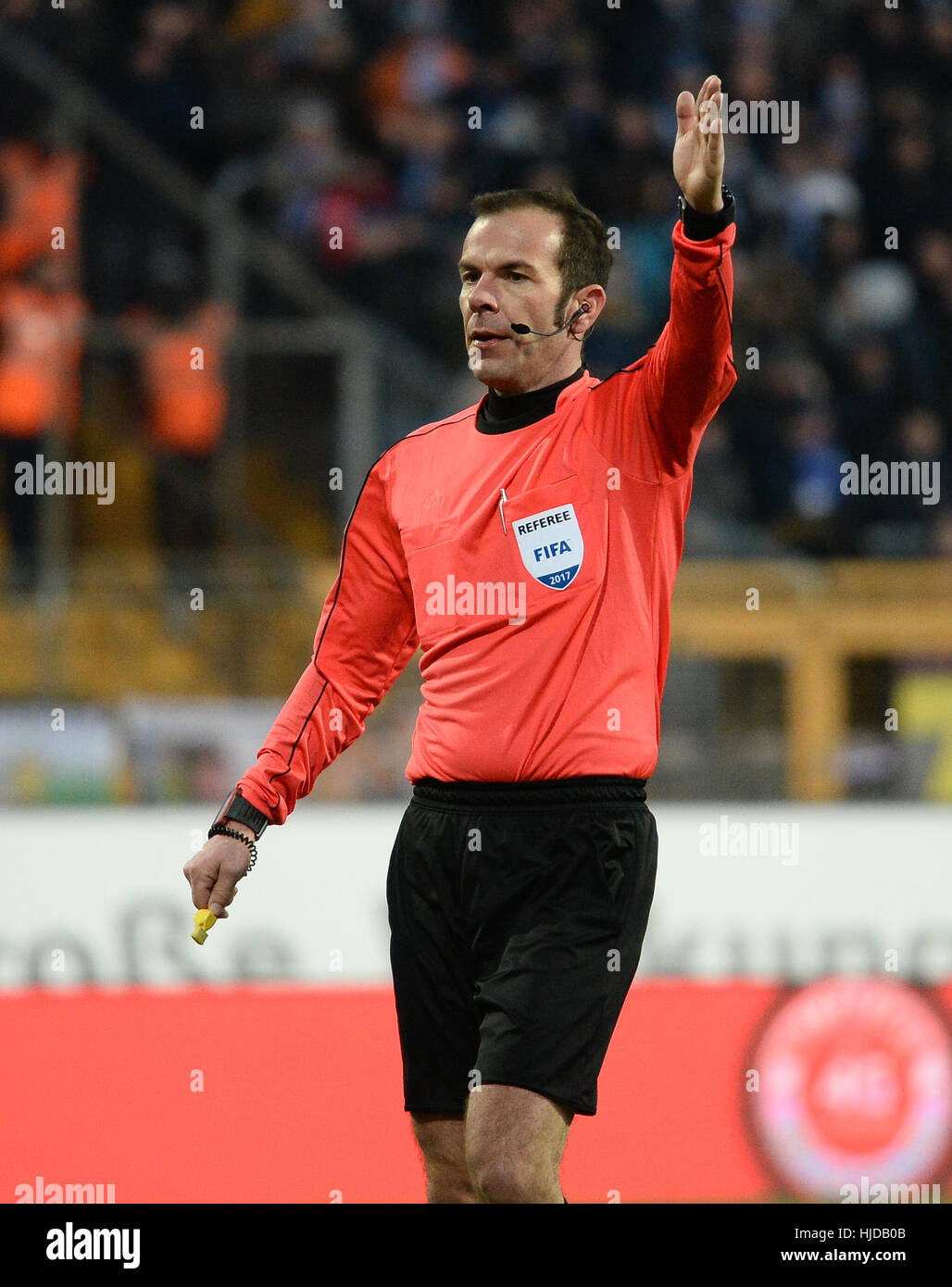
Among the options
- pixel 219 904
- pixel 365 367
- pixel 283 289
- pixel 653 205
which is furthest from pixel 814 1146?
pixel 653 205

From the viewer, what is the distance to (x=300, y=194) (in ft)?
31.1

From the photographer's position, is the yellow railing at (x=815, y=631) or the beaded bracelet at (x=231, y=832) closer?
the beaded bracelet at (x=231, y=832)

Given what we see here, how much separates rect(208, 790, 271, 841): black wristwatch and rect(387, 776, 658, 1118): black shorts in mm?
247

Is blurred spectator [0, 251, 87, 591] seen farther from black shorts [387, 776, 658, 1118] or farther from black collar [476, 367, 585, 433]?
black shorts [387, 776, 658, 1118]

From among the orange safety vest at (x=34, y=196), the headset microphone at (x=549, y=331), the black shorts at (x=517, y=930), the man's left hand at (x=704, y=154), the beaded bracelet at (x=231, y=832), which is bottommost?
the black shorts at (x=517, y=930)

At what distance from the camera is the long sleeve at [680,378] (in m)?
2.89

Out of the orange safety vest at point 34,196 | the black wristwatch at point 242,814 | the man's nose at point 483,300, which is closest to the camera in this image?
the man's nose at point 483,300

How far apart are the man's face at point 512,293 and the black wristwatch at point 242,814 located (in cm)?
83

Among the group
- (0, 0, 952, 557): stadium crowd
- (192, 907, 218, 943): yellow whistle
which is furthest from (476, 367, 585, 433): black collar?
(0, 0, 952, 557): stadium crowd

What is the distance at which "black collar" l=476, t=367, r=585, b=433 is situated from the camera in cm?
327

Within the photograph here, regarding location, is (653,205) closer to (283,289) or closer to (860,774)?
(283,289)

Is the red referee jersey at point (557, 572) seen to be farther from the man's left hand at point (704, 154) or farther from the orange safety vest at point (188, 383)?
the orange safety vest at point (188, 383)

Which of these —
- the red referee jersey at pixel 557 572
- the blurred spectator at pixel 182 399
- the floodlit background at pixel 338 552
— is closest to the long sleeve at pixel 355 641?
the red referee jersey at pixel 557 572

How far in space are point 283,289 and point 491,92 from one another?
2.16m
